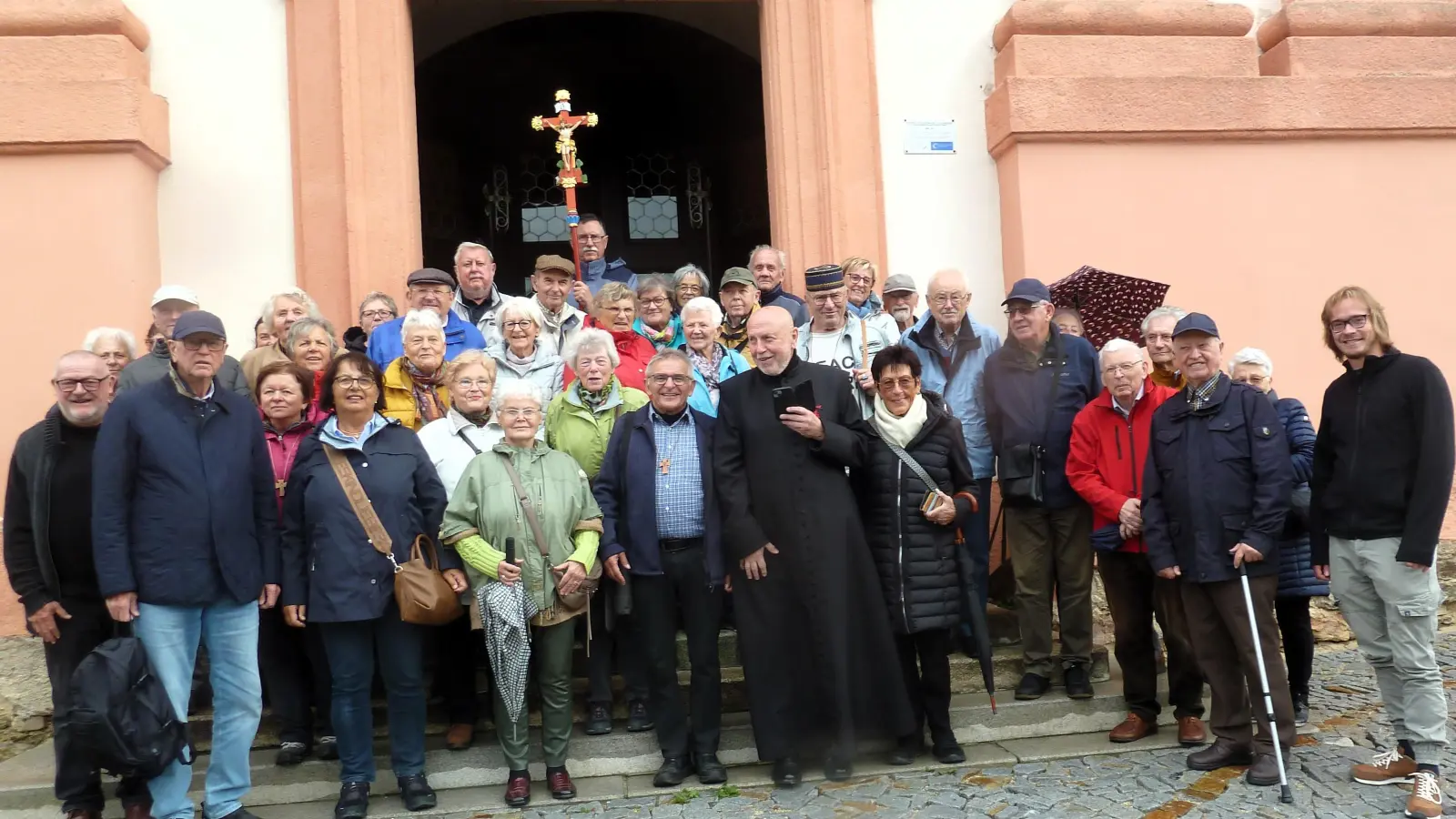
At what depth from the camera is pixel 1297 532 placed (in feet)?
16.8

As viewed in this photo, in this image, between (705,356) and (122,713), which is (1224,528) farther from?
(122,713)

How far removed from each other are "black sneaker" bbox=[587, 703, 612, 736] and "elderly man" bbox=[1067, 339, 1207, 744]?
82.4 inches

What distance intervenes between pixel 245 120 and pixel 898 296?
373 centimetres

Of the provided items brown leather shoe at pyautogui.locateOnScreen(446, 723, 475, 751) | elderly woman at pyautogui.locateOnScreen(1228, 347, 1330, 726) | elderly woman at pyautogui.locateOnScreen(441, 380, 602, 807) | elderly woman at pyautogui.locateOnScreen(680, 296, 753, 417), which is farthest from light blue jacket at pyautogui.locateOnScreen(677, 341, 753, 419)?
elderly woman at pyautogui.locateOnScreen(1228, 347, 1330, 726)

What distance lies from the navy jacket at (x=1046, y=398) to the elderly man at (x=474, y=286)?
2445 millimetres

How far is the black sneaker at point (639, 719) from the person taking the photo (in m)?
5.25

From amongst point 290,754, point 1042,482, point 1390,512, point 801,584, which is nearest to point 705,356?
point 801,584

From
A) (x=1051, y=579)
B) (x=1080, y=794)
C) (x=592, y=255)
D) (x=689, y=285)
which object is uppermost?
(x=592, y=255)

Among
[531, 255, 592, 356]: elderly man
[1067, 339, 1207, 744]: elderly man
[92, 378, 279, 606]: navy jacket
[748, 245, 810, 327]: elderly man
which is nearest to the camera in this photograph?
[92, 378, 279, 606]: navy jacket

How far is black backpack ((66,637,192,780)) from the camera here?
13.9 ft

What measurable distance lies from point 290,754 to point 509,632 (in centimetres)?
114

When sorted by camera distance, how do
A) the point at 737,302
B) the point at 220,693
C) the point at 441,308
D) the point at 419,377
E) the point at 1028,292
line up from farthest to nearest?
the point at 737,302 < the point at 441,308 < the point at 1028,292 < the point at 419,377 < the point at 220,693

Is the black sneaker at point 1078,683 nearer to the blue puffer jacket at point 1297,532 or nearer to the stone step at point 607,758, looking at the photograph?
the stone step at point 607,758

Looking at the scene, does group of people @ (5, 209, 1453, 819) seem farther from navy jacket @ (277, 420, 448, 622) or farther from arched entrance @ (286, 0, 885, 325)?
arched entrance @ (286, 0, 885, 325)
